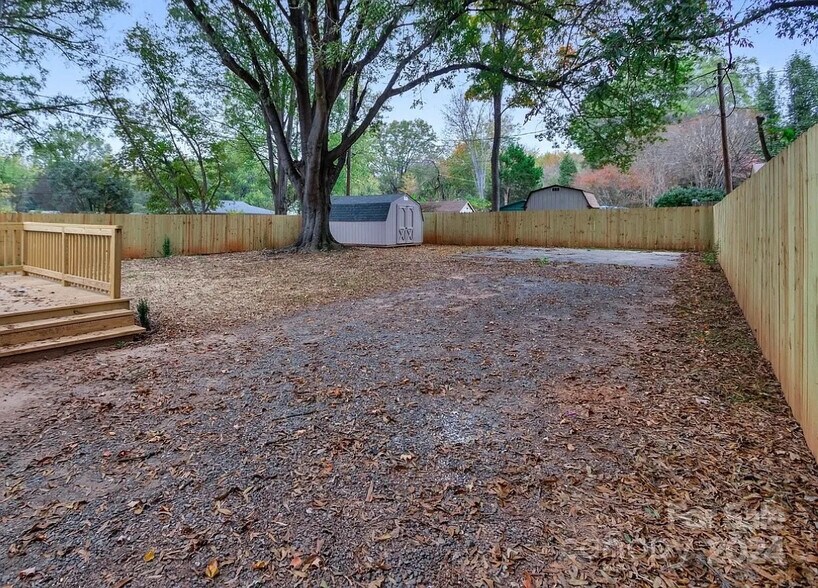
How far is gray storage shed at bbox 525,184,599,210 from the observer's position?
20.0 m

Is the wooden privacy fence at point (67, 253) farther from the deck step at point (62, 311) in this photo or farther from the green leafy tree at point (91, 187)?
the green leafy tree at point (91, 187)

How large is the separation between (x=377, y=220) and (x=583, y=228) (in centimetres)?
739

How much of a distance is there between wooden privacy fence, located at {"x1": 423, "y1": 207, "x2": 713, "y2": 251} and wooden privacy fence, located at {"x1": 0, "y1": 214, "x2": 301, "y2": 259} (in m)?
6.48

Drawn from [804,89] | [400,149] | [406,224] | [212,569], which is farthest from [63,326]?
[400,149]

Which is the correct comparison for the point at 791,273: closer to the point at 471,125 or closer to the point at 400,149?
the point at 471,125

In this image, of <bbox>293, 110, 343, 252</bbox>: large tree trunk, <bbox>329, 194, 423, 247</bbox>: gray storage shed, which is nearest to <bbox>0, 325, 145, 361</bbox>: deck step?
<bbox>293, 110, 343, 252</bbox>: large tree trunk

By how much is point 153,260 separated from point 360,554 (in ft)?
40.9

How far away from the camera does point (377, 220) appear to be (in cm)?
1670

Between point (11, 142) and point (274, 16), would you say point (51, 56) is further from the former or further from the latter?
point (274, 16)

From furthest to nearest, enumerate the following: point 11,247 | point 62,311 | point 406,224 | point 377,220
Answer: point 406,224 → point 377,220 → point 11,247 → point 62,311

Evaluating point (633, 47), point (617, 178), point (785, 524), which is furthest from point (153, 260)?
point (617, 178)

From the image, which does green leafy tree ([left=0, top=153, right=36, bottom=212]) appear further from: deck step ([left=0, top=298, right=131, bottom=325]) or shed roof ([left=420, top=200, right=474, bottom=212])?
deck step ([left=0, top=298, right=131, bottom=325])

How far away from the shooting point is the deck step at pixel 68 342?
3.60 metres

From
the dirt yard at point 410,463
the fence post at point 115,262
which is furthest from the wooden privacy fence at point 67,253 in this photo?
the dirt yard at point 410,463
